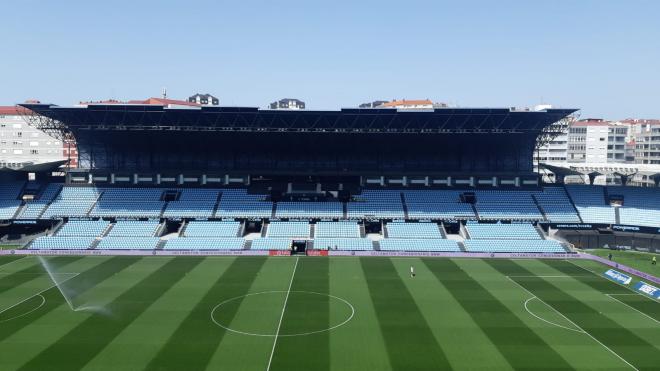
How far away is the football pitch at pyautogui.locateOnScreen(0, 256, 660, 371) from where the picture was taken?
28.8 m

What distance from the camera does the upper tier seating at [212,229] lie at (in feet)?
208

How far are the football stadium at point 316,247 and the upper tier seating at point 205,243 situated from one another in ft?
1.03

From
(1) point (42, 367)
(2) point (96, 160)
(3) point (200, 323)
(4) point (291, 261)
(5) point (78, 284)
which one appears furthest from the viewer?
(2) point (96, 160)

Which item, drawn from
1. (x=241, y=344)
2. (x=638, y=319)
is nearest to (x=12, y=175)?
(x=241, y=344)

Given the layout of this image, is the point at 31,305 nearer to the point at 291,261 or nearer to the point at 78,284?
the point at 78,284

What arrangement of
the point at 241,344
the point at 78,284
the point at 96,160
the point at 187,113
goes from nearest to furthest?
the point at 241,344 < the point at 78,284 < the point at 187,113 < the point at 96,160

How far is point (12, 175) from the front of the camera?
73750 millimetres

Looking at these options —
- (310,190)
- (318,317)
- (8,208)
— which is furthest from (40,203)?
(318,317)

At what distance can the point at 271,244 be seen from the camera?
61.0 meters

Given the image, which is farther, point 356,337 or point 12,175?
point 12,175

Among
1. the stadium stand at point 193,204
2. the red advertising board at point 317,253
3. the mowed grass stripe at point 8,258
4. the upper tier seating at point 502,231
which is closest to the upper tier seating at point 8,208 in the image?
the mowed grass stripe at point 8,258

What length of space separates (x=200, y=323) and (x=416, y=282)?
20511mm

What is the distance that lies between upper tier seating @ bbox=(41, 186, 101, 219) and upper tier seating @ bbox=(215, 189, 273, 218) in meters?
17.9

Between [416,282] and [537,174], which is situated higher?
[537,174]
